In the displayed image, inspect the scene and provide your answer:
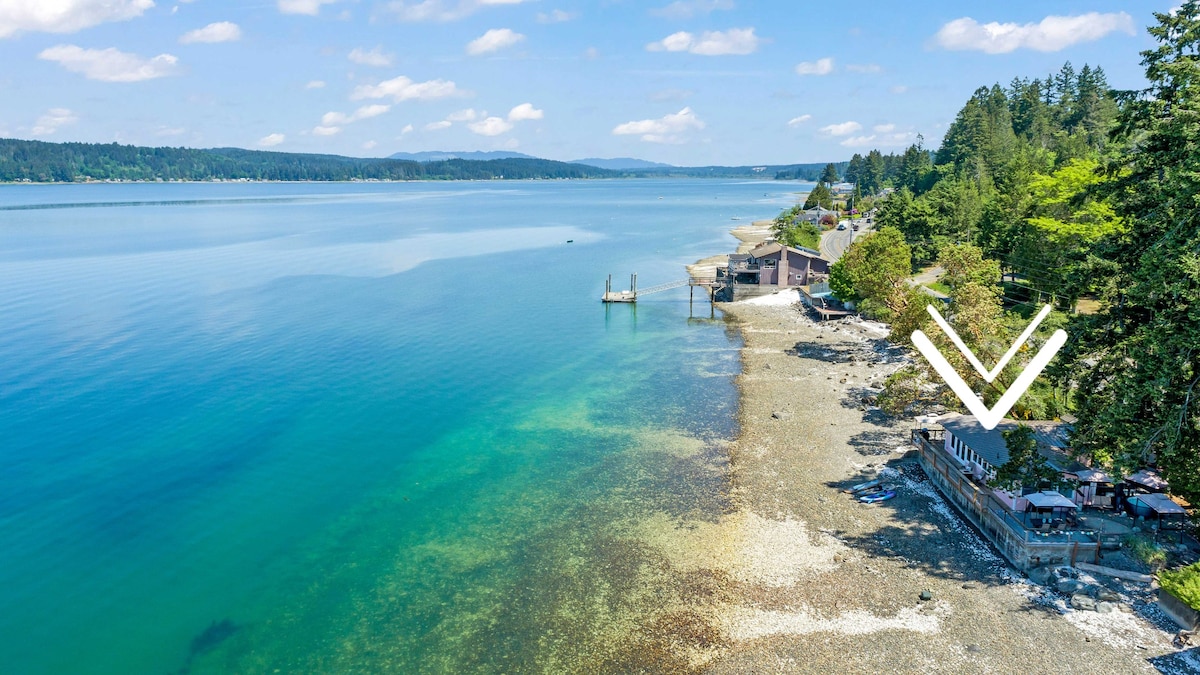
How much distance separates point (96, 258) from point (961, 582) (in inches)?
4646

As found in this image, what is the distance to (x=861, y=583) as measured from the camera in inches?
980

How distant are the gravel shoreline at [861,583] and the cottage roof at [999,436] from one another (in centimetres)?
282

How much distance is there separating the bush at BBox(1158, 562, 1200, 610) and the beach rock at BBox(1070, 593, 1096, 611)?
2.04m

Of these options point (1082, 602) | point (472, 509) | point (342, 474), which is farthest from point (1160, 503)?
point (342, 474)

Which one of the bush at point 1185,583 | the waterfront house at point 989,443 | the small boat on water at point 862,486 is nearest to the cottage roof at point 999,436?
the waterfront house at point 989,443

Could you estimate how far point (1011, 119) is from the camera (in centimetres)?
13525

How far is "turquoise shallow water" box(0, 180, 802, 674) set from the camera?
78.1 feet

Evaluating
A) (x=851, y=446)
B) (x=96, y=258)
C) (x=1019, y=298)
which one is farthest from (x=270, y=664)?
(x=96, y=258)

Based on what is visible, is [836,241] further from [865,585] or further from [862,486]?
[865,585]

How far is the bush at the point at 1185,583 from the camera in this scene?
67.2 feet

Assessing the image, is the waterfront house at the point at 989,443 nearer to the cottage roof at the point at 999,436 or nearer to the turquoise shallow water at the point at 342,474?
the cottage roof at the point at 999,436

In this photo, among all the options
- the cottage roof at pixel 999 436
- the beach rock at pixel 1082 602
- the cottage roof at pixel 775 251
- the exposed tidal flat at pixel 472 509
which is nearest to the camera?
the beach rock at pixel 1082 602

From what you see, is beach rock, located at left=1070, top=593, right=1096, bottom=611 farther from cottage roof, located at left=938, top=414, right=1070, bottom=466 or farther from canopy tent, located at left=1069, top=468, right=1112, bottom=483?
cottage roof, located at left=938, top=414, right=1070, bottom=466

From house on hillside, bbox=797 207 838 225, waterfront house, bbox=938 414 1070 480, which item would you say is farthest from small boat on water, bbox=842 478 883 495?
house on hillside, bbox=797 207 838 225
